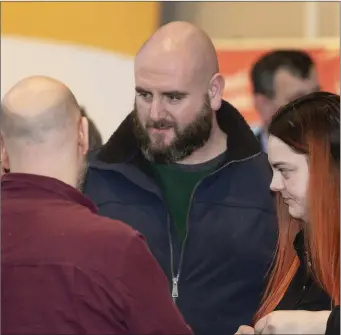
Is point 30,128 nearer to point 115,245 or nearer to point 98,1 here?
point 115,245

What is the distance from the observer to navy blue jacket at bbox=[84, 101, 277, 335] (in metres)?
2.40

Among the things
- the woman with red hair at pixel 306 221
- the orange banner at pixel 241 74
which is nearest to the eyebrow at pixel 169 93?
the woman with red hair at pixel 306 221

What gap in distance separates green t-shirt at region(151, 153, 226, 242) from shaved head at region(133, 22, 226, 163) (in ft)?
0.10

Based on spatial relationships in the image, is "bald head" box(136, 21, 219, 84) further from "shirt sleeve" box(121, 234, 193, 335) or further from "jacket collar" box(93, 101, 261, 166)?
"shirt sleeve" box(121, 234, 193, 335)

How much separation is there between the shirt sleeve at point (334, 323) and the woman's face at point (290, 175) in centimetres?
25

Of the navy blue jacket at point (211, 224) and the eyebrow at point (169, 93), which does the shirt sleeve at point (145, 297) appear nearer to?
the navy blue jacket at point (211, 224)

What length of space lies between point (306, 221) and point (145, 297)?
0.46m

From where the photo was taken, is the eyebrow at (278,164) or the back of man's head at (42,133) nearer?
the back of man's head at (42,133)

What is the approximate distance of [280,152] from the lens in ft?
6.58

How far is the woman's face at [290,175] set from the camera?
1965 mm

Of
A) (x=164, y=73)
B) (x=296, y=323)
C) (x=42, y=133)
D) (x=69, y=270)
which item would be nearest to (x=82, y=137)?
(x=42, y=133)

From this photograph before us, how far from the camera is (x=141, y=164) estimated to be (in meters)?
2.55

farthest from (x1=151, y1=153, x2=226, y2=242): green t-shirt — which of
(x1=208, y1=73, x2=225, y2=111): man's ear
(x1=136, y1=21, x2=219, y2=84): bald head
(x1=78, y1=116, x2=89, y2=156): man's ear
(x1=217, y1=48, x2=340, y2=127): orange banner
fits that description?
(x1=217, y1=48, x2=340, y2=127): orange banner

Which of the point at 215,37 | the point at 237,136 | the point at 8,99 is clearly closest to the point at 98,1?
the point at 215,37
